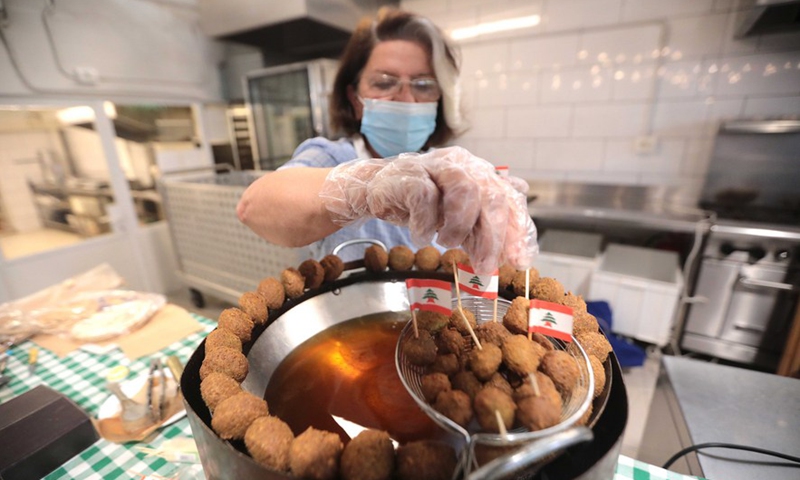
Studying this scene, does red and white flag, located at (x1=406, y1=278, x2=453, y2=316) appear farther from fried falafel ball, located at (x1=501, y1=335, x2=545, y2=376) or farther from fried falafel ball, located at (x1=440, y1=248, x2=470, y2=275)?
fried falafel ball, located at (x1=440, y1=248, x2=470, y2=275)

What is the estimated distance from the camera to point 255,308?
2.45 feet

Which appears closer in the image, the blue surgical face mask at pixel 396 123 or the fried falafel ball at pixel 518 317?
the fried falafel ball at pixel 518 317

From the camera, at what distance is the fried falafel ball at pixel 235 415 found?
480 mm

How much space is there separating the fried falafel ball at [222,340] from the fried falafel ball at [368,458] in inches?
11.8

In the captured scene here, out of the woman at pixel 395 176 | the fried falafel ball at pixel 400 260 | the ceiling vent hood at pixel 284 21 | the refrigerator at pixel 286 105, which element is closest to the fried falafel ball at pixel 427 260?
the fried falafel ball at pixel 400 260

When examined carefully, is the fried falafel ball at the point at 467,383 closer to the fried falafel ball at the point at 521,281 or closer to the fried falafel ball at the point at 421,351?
the fried falafel ball at the point at 421,351

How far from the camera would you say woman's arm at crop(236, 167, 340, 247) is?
0.77m

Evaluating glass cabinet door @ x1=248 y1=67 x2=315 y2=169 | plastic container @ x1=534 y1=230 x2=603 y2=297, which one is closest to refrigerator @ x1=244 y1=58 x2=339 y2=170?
glass cabinet door @ x1=248 y1=67 x2=315 y2=169

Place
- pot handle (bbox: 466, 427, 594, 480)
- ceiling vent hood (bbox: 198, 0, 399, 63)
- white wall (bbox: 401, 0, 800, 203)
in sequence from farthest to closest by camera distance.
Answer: ceiling vent hood (bbox: 198, 0, 399, 63) → white wall (bbox: 401, 0, 800, 203) → pot handle (bbox: 466, 427, 594, 480)

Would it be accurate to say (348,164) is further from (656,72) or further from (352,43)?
(656,72)

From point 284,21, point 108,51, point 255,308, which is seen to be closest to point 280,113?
point 284,21

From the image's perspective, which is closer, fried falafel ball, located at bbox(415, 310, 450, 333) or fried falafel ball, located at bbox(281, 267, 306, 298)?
fried falafel ball, located at bbox(415, 310, 450, 333)

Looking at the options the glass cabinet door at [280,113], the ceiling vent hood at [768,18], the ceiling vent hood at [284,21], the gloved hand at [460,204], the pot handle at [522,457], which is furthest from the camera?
the glass cabinet door at [280,113]

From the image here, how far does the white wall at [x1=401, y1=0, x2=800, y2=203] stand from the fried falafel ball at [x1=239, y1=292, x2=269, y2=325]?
2.59 metres
